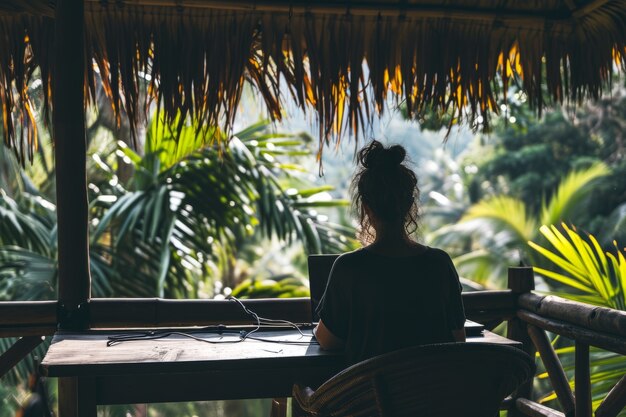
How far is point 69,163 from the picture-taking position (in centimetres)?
281

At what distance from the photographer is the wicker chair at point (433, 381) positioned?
1702 mm

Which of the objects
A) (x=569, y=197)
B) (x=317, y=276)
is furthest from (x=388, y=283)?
(x=569, y=197)

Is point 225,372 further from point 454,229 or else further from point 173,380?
point 454,229

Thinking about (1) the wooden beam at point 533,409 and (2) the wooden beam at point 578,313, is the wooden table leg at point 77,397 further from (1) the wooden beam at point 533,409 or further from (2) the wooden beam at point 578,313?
(1) the wooden beam at point 533,409

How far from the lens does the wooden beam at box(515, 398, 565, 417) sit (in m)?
3.08

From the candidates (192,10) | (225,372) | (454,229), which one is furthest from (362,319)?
(454,229)

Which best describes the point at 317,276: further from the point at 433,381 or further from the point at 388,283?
the point at 433,381

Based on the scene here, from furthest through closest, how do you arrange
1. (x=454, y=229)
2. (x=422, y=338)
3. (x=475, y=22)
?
(x=454, y=229)
(x=475, y=22)
(x=422, y=338)

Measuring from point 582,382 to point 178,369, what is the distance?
1.63 metres

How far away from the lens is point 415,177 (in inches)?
83.2

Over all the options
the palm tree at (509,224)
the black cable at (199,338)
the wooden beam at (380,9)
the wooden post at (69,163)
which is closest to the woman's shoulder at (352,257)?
the black cable at (199,338)

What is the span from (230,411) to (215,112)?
8028 mm

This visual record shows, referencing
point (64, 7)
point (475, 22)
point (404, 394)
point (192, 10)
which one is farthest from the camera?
point (475, 22)

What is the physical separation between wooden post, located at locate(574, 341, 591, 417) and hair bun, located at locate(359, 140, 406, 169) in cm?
126
